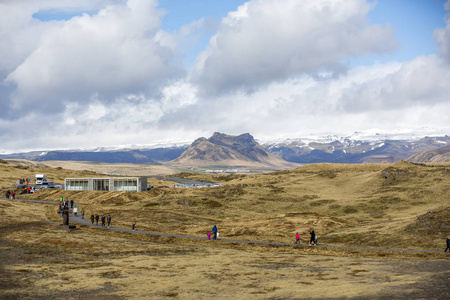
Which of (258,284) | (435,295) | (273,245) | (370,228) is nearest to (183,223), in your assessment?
(273,245)

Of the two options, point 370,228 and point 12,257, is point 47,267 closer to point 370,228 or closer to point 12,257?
point 12,257

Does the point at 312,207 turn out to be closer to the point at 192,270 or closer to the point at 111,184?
the point at 111,184

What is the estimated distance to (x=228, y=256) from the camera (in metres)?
53.1

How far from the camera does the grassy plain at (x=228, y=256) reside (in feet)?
112

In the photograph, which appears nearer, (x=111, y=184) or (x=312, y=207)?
(x=312, y=207)

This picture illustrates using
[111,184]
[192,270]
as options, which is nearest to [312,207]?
[111,184]

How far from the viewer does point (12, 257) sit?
47938 mm

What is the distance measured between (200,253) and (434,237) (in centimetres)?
3451

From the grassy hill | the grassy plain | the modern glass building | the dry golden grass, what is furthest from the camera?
the modern glass building

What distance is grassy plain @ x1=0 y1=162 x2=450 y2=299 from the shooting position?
34.1 meters

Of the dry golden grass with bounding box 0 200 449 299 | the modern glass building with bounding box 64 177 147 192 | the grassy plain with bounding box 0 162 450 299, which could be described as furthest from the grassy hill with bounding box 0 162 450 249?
the dry golden grass with bounding box 0 200 449 299

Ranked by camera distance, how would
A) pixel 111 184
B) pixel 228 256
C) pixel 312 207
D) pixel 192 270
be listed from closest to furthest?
pixel 192 270, pixel 228 256, pixel 312 207, pixel 111 184

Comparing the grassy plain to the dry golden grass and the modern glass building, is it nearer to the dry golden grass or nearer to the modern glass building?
the dry golden grass

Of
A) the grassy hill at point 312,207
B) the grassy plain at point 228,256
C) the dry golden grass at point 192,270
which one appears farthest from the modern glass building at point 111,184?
the dry golden grass at point 192,270
